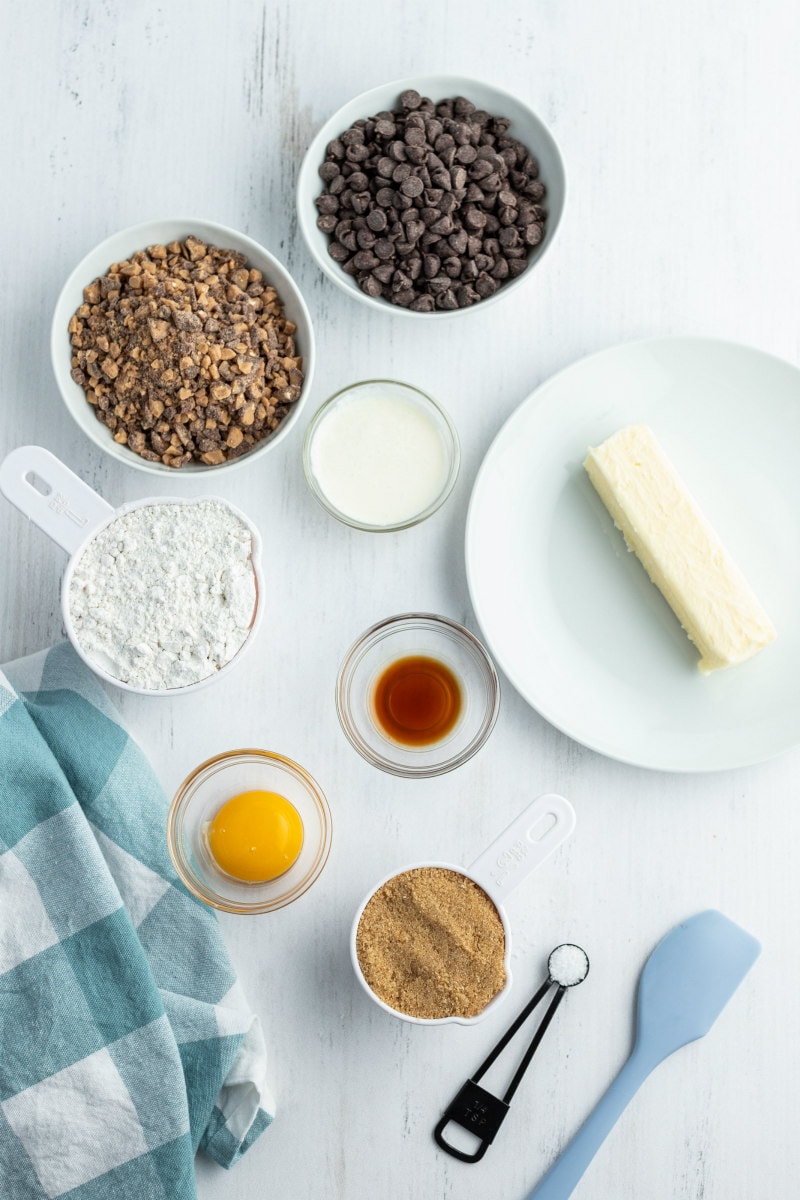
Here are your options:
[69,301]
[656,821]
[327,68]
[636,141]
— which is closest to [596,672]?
[656,821]

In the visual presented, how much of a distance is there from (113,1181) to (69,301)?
1.39 metres

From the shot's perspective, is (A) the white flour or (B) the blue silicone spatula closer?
(A) the white flour

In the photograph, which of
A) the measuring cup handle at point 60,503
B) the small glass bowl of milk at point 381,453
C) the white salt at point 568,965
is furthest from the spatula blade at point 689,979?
the measuring cup handle at point 60,503

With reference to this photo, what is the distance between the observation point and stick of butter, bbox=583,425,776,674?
153 centimetres

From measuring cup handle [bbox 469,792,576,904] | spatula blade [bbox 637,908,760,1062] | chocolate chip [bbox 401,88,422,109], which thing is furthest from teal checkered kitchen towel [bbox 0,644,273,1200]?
chocolate chip [bbox 401,88,422,109]

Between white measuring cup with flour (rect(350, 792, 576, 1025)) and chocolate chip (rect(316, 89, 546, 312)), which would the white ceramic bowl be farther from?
white measuring cup with flour (rect(350, 792, 576, 1025))

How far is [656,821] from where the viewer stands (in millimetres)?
1610

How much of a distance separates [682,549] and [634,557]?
0.32ft

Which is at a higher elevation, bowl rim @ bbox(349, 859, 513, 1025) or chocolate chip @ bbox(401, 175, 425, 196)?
chocolate chip @ bbox(401, 175, 425, 196)

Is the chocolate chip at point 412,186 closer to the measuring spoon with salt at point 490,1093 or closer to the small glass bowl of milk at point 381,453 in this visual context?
the small glass bowl of milk at point 381,453

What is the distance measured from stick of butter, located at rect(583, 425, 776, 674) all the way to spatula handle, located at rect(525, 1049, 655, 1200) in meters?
0.68

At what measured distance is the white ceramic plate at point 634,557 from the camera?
5.20 feet

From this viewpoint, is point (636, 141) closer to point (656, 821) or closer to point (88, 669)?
point (656, 821)

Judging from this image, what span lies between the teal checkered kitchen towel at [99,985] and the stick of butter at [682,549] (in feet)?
3.03
